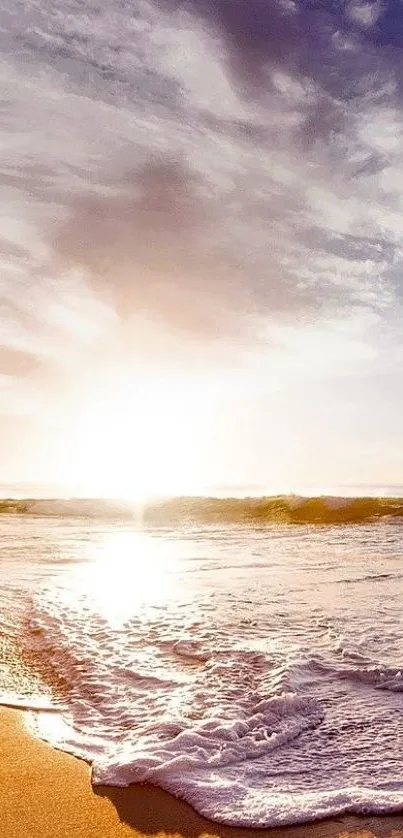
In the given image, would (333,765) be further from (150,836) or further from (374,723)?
(150,836)

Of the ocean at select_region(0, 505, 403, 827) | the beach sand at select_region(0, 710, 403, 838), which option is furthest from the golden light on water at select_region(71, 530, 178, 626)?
the beach sand at select_region(0, 710, 403, 838)

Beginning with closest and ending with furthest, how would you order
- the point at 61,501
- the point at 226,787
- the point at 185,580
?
the point at 226,787
the point at 185,580
the point at 61,501

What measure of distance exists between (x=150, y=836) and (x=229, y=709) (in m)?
1.57

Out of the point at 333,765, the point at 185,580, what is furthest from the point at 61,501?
the point at 333,765

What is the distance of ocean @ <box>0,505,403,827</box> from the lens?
3887 mm

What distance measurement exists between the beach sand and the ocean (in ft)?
0.26

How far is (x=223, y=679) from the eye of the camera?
5.55m

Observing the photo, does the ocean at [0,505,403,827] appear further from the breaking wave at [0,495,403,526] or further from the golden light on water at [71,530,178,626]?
the breaking wave at [0,495,403,526]

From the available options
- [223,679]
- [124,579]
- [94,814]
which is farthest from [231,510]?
[94,814]

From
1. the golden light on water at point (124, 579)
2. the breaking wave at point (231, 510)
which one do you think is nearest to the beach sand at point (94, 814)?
the golden light on water at point (124, 579)

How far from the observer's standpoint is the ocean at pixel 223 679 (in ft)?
12.8

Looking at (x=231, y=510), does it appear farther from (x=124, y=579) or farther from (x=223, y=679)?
(x=223, y=679)

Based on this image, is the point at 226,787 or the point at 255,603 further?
the point at 255,603

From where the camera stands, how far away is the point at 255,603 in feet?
27.9
